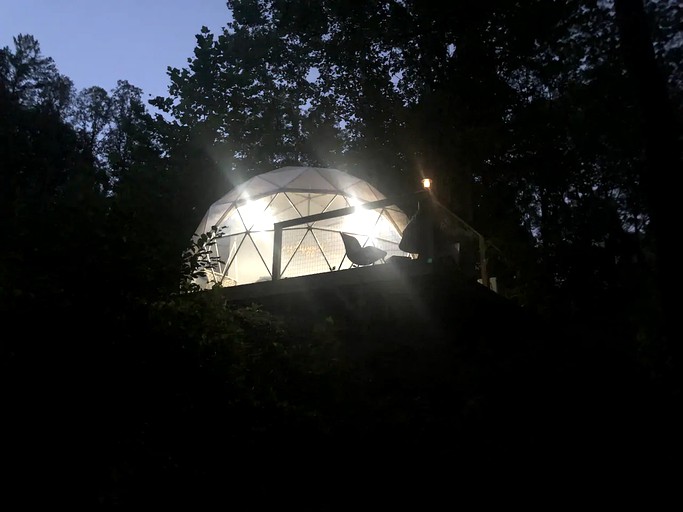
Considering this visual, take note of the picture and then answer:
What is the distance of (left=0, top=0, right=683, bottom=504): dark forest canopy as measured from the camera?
4.21 m

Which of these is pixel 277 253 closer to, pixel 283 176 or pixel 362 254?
pixel 362 254

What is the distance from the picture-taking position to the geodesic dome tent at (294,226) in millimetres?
10719

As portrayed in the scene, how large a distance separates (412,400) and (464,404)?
0.59 metres

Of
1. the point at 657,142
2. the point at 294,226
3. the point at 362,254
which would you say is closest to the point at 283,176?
the point at 294,226

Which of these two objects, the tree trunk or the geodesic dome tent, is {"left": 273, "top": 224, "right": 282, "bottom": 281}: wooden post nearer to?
the geodesic dome tent

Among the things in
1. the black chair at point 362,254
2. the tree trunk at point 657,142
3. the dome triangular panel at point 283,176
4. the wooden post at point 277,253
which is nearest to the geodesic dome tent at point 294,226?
the dome triangular panel at point 283,176

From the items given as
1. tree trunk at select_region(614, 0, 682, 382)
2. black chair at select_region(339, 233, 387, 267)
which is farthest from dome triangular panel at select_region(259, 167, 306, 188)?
tree trunk at select_region(614, 0, 682, 382)

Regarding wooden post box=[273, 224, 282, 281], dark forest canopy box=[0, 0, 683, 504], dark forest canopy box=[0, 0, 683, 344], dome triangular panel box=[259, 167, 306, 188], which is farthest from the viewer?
dark forest canopy box=[0, 0, 683, 344]

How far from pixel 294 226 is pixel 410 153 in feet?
29.2

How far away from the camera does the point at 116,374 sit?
3920 mm

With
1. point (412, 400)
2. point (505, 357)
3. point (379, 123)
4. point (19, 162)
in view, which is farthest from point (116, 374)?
point (19, 162)

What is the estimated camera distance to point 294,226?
10766 millimetres

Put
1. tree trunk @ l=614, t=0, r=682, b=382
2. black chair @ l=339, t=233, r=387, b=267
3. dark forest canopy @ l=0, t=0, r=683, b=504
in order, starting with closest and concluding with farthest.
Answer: dark forest canopy @ l=0, t=0, r=683, b=504 → tree trunk @ l=614, t=0, r=682, b=382 → black chair @ l=339, t=233, r=387, b=267

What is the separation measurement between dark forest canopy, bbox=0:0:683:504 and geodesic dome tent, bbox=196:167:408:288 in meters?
1.38
